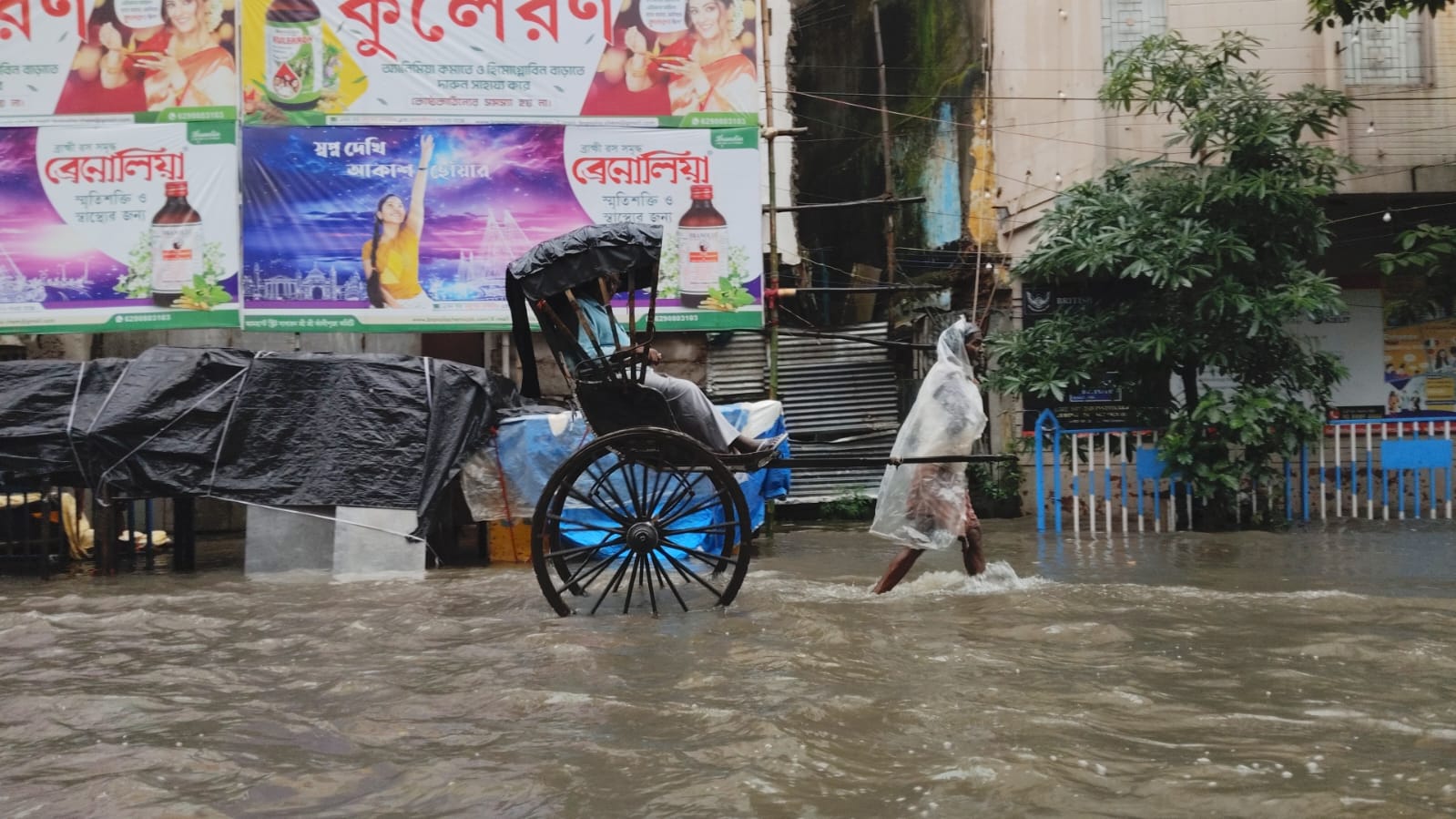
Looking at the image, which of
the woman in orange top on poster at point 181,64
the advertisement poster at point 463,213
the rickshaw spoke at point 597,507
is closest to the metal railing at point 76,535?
the advertisement poster at point 463,213

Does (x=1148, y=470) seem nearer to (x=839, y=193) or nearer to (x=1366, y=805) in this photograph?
(x=839, y=193)

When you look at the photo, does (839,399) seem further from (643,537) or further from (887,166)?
(643,537)

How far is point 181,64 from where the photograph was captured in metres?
11.6

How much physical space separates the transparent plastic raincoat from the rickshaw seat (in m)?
1.55

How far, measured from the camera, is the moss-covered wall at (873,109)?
47.5 ft

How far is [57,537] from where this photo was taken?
33.6 ft

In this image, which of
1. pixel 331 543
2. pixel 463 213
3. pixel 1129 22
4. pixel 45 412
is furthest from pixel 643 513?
pixel 1129 22

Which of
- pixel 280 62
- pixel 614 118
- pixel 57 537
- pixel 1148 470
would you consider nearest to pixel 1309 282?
pixel 1148 470

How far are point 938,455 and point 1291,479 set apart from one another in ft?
20.6

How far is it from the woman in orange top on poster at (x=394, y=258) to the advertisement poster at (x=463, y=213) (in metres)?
0.01

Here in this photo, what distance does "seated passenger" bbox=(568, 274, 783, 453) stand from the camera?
6340 mm

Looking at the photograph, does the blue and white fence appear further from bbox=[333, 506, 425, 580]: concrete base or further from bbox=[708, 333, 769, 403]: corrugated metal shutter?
bbox=[333, 506, 425, 580]: concrete base

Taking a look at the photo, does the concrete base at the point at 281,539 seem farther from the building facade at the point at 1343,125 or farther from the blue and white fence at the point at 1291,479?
the building facade at the point at 1343,125

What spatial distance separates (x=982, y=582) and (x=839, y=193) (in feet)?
27.9
